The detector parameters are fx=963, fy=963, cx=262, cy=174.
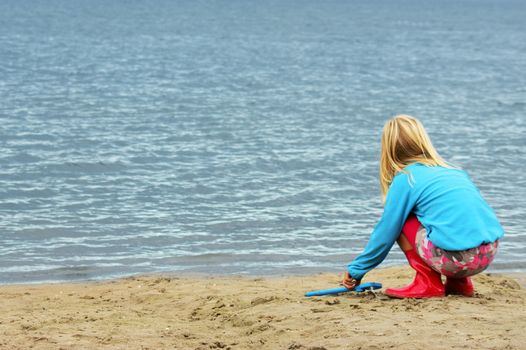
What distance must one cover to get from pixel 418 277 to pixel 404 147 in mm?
894

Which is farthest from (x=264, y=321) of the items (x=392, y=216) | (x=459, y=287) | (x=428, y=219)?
(x=459, y=287)

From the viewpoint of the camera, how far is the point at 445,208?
20.2 ft

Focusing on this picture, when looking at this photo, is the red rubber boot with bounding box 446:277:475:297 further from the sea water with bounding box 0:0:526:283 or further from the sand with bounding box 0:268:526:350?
the sea water with bounding box 0:0:526:283

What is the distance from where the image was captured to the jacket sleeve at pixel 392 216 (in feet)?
20.6

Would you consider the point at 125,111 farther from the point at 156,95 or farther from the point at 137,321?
the point at 137,321

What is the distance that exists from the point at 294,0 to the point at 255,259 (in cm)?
13840

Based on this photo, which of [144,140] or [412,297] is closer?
[412,297]

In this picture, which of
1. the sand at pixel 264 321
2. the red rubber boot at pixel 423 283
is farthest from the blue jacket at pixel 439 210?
the sand at pixel 264 321

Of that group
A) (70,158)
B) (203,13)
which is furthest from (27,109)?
(203,13)

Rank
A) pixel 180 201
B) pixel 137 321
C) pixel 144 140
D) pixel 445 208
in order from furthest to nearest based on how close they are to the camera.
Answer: pixel 144 140 < pixel 180 201 < pixel 137 321 < pixel 445 208

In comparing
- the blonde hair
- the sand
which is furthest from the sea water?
the blonde hair

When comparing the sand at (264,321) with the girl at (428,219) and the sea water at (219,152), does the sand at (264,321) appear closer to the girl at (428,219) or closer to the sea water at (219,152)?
the girl at (428,219)

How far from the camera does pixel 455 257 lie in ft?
20.3

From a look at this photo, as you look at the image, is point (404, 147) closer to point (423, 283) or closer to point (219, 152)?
point (423, 283)
